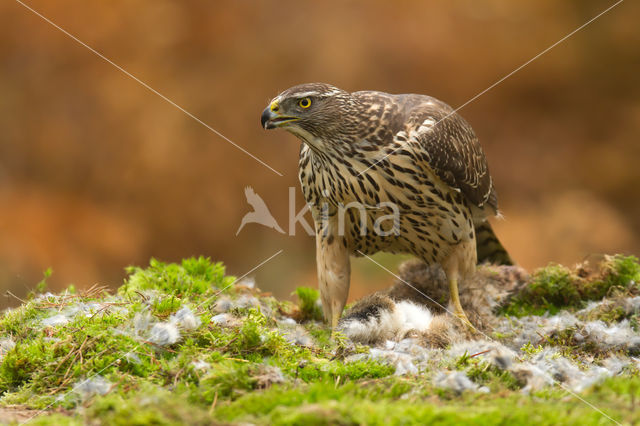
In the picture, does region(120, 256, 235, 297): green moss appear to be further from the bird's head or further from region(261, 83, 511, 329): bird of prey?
the bird's head

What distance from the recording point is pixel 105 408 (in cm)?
215

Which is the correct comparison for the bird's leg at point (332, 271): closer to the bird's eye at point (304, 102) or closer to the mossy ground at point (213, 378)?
the mossy ground at point (213, 378)

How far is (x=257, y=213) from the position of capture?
901cm

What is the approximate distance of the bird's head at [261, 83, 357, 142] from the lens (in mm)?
4020

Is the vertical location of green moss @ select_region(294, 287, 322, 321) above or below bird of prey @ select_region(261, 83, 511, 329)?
below

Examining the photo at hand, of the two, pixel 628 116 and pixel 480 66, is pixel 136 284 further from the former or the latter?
pixel 628 116

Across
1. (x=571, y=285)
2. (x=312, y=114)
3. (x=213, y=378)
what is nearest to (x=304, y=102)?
(x=312, y=114)

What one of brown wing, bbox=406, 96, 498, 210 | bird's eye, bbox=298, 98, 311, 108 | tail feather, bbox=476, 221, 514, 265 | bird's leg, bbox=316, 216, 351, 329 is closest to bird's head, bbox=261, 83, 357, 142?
bird's eye, bbox=298, 98, 311, 108

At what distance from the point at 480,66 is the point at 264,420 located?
28.0 ft

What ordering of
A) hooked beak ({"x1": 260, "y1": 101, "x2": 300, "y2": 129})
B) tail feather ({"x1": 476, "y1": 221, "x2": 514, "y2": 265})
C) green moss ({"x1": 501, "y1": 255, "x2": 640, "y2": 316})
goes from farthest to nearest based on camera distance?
1. tail feather ({"x1": 476, "y1": 221, "x2": 514, "y2": 265})
2. green moss ({"x1": 501, "y1": 255, "x2": 640, "y2": 316})
3. hooked beak ({"x1": 260, "y1": 101, "x2": 300, "y2": 129})

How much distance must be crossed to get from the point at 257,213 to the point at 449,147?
520 cm

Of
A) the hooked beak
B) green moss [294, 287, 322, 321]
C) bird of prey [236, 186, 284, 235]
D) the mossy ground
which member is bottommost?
bird of prey [236, 186, 284, 235]

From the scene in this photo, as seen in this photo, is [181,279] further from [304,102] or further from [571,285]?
[571,285]

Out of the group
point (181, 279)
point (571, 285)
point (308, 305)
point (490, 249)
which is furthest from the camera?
point (490, 249)
